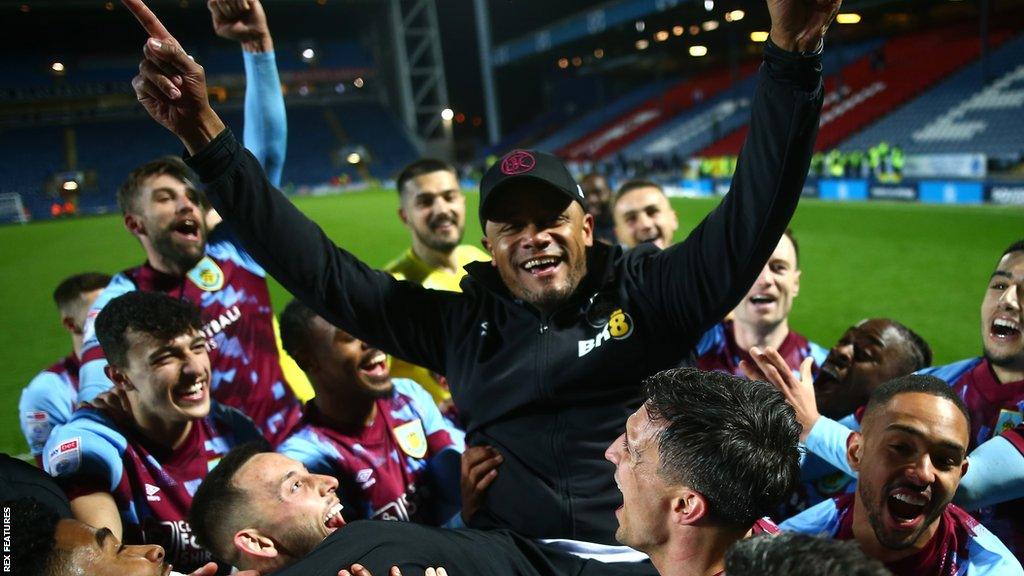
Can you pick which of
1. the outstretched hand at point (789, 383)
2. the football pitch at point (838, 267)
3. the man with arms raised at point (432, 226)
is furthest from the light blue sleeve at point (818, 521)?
the football pitch at point (838, 267)

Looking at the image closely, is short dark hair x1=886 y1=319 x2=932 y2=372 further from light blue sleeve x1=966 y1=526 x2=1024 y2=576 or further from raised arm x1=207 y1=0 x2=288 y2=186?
raised arm x1=207 y1=0 x2=288 y2=186

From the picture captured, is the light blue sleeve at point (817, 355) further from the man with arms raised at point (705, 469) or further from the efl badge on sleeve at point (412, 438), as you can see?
the man with arms raised at point (705, 469)

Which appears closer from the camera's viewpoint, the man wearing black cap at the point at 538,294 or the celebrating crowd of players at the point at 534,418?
the celebrating crowd of players at the point at 534,418

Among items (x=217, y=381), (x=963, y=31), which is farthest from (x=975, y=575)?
(x=963, y=31)

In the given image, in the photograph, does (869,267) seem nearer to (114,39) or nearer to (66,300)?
(66,300)

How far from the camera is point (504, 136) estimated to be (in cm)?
4447

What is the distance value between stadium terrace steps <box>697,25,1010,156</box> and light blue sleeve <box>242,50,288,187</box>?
21174 millimetres

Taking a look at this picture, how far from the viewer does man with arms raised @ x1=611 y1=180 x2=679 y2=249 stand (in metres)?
4.91

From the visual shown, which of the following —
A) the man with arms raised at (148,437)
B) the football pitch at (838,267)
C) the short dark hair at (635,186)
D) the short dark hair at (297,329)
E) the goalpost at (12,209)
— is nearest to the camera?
the man with arms raised at (148,437)

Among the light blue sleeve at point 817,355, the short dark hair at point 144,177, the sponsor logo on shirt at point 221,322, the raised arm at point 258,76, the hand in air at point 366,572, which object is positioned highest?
the raised arm at point 258,76

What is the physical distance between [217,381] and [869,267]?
9.12 m

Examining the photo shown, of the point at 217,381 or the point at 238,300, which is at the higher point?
the point at 238,300

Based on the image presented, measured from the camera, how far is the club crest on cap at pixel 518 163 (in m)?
2.12

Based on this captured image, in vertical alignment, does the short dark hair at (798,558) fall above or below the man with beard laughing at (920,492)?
above
